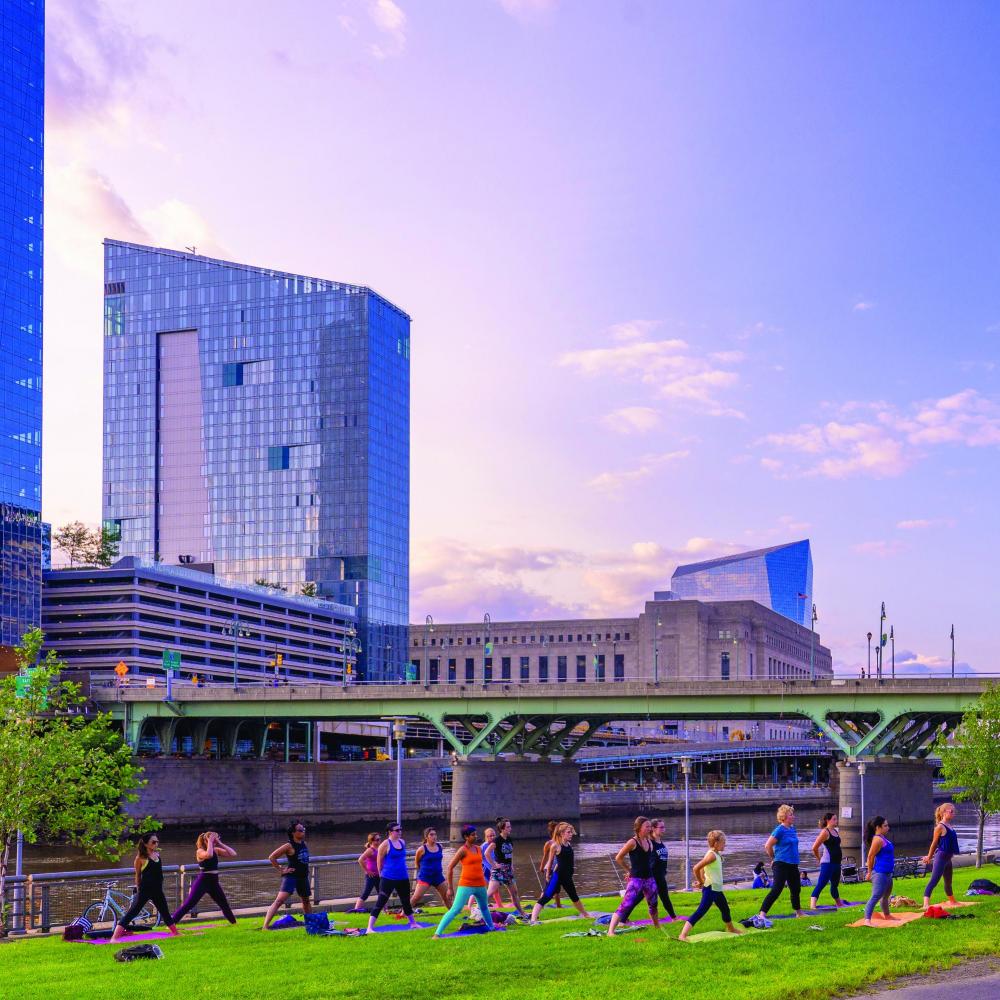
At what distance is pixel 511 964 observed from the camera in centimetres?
2236

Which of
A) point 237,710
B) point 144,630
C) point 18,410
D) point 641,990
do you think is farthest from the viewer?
point 144,630

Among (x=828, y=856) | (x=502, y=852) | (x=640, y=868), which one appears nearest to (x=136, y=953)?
(x=640, y=868)

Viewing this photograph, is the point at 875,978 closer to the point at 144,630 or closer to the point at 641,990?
the point at 641,990

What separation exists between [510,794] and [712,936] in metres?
74.8

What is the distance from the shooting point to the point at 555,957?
75.1ft

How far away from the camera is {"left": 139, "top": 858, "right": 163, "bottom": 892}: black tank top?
27.1 m

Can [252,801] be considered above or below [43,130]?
below

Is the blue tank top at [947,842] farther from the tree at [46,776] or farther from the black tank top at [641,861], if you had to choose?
the tree at [46,776]

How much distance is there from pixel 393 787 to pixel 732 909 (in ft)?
292

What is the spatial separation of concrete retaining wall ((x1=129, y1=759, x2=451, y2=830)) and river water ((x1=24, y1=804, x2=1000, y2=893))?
10.2 ft

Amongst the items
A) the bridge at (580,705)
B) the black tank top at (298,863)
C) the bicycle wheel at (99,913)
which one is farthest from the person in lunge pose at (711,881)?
the bridge at (580,705)

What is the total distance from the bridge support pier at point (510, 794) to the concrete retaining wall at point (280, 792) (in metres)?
18.0

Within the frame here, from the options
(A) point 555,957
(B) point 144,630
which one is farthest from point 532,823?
(B) point 144,630

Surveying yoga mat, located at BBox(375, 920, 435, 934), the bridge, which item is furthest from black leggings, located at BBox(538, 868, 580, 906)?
the bridge
